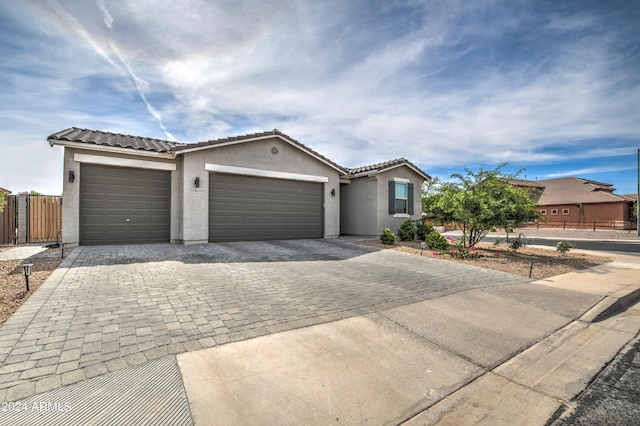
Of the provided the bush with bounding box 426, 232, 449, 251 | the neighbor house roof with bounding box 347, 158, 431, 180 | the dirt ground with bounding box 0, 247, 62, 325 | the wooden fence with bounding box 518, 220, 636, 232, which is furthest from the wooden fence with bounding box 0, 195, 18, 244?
the wooden fence with bounding box 518, 220, 636, 232

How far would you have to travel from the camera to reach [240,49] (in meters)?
7.99

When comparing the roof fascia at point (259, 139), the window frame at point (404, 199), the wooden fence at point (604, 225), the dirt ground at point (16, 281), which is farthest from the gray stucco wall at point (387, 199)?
the wooden fence at point (604, 225)

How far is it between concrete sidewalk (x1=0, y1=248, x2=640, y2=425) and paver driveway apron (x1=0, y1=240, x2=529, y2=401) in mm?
298

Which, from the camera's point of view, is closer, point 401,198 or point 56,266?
point 56,266

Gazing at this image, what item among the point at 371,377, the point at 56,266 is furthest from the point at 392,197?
the point at 56,266

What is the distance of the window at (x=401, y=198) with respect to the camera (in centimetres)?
1506

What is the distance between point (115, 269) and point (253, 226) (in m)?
5.56

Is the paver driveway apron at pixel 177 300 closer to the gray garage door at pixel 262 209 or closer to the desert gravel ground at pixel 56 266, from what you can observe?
the desert gravel ground at pixel 56 266

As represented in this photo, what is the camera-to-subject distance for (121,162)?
9.64m

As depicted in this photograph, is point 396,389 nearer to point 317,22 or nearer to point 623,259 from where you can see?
point 317,22

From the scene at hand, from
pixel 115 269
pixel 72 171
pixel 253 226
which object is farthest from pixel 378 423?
pixel 72 171

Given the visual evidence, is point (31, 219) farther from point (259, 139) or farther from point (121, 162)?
point (259, 139)

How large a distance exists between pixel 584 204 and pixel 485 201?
33017 millimetres

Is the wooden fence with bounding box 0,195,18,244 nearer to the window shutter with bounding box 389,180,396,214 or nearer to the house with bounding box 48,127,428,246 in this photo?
the house with bounding box 48,127,428,246
